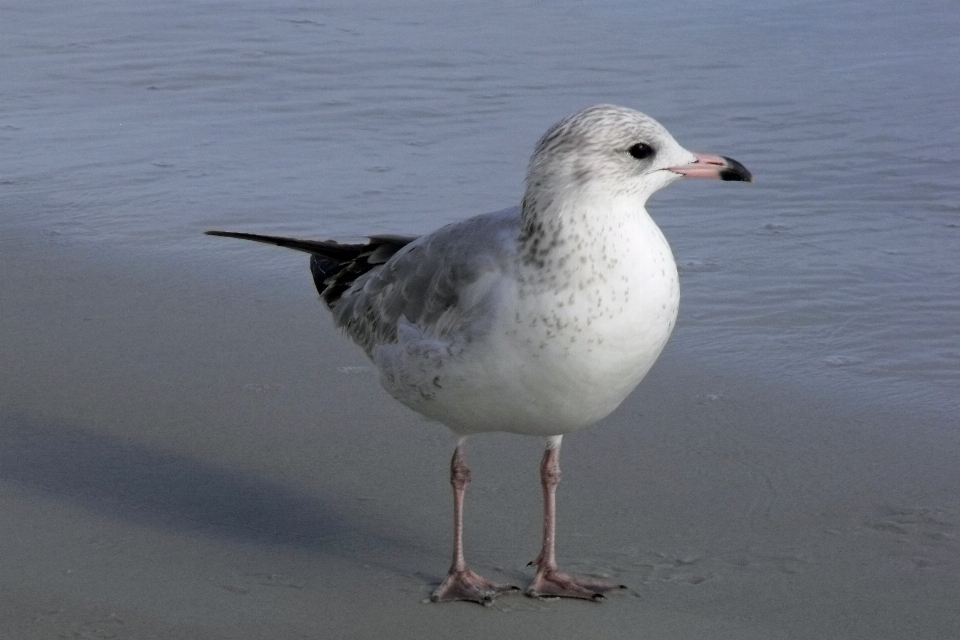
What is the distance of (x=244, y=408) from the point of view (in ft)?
17.8

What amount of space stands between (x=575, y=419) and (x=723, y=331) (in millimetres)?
1907

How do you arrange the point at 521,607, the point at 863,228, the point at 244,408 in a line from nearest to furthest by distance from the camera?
the point at 521,607 < the point at 244,408 < the point at 863,228

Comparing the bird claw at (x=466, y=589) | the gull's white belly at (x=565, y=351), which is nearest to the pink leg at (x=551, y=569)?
the bird claw at (x=466, y=589)

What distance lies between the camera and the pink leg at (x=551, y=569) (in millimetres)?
4250

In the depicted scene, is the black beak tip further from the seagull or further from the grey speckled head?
the grey speckled head

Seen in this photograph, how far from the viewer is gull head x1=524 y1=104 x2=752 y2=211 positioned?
405 centimetres

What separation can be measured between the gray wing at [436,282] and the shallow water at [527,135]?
1425mm

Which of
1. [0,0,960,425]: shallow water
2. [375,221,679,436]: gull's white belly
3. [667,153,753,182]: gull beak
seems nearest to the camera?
[375,221,679,436]: gull's white belly

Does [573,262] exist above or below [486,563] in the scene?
above

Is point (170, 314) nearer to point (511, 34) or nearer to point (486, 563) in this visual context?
point (486, 563)

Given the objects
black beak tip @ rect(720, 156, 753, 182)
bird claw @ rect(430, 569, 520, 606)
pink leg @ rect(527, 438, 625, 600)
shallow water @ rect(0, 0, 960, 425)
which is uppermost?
black beak tip @ rect(720, 156, 753, 182)

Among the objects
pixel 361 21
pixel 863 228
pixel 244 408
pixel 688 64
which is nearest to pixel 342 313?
pixel 244 408

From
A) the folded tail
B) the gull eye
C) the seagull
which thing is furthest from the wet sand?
the gull eye

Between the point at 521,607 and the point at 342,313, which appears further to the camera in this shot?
the point at 342,313
